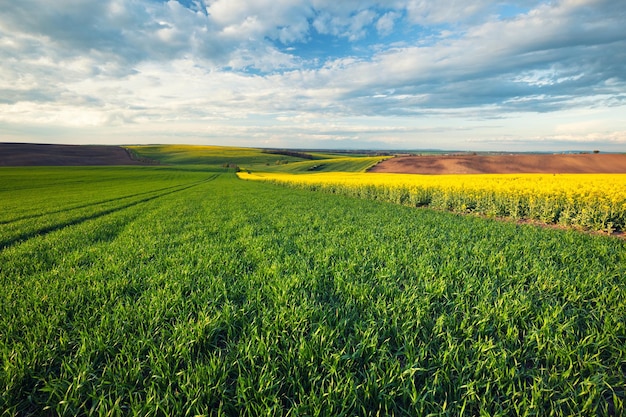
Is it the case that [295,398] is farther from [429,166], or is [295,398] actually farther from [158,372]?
[429,166]

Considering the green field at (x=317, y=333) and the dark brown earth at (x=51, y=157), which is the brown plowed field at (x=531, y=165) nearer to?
the green field at (x=317, y=333)

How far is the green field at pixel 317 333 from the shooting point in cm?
248

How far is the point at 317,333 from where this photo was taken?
Result: 3.30m

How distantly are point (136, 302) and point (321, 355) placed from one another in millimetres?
3208

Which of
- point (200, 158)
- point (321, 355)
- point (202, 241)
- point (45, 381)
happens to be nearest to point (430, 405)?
point (321, 355)

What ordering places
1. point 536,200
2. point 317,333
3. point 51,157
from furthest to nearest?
point 51,157 < point 536,200 < point 317,333

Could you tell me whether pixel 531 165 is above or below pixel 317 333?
above

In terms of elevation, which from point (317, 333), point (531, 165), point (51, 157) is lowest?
point (317, 333)

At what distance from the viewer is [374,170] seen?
60938 mm

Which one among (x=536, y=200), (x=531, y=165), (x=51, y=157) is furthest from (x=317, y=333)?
(x=51, y=157)

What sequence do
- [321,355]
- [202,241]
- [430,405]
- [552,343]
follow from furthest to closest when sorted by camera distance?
[202,241]
[552,343]
[321,355]
[430,405]

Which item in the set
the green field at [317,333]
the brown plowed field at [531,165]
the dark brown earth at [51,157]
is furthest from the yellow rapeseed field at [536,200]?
the dark brown earth at [51,157]

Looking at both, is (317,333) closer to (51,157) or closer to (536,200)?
(536,200)

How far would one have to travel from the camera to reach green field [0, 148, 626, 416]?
248cm
